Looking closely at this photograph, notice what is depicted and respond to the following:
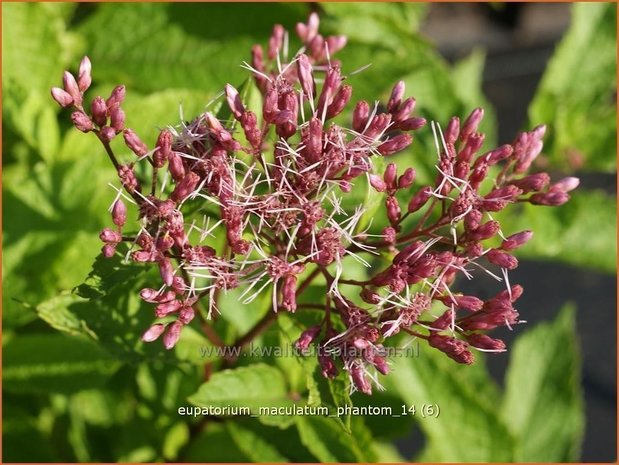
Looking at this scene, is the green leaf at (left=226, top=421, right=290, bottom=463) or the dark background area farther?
the dark background area

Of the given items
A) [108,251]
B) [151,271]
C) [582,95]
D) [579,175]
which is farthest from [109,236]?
[579,175]

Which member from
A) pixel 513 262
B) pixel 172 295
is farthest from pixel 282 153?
pixel 513 262

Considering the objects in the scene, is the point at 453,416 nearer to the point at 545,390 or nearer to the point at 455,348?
the point at 545,390

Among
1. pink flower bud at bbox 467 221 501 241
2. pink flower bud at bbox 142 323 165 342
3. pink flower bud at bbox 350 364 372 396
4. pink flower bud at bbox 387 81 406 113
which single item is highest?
pink flower bud at bbox 387 81 406 113

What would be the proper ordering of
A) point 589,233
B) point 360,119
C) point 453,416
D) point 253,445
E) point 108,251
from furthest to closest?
point 589,233 → point 453,416 → point 253,445 → point 360,119 → point 108,251

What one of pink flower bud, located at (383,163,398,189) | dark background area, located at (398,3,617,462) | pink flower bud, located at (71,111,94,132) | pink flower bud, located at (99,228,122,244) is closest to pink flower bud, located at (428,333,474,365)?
pink flower bud, located at (383,163,398,189)

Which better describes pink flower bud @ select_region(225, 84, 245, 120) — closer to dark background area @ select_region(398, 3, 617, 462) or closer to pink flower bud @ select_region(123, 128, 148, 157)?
pink flower bud @ select_region(123, 128, 148, 157)

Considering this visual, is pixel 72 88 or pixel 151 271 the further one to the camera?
pixel 151 271

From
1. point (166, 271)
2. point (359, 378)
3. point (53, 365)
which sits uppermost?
point (166, 271)
